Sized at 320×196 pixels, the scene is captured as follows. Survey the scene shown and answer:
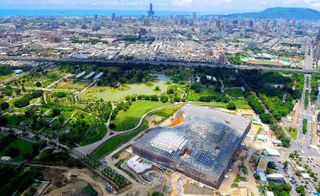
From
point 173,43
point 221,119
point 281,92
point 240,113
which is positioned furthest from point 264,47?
point 221,119

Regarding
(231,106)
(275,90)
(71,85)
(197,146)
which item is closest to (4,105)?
(71,85)

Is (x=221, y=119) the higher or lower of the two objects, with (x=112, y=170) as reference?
higher

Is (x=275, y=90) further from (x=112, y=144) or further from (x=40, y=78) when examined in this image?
(x=40, y=78)

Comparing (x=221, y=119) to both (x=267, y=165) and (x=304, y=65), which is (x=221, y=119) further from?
(x=304, y=65)

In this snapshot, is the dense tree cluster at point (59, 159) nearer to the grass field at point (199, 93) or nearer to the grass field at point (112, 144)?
the grass field at point (112, 144)

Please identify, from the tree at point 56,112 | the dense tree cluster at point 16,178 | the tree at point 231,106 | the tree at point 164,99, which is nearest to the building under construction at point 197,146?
the dense tree cluster at point 16,178

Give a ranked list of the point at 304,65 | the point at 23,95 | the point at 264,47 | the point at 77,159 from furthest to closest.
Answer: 1. the point at 264,47
2. the point at 304,65
3. the point at 23,95
4. the point at 77,159

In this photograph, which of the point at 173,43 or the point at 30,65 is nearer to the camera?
the point at 30,65
